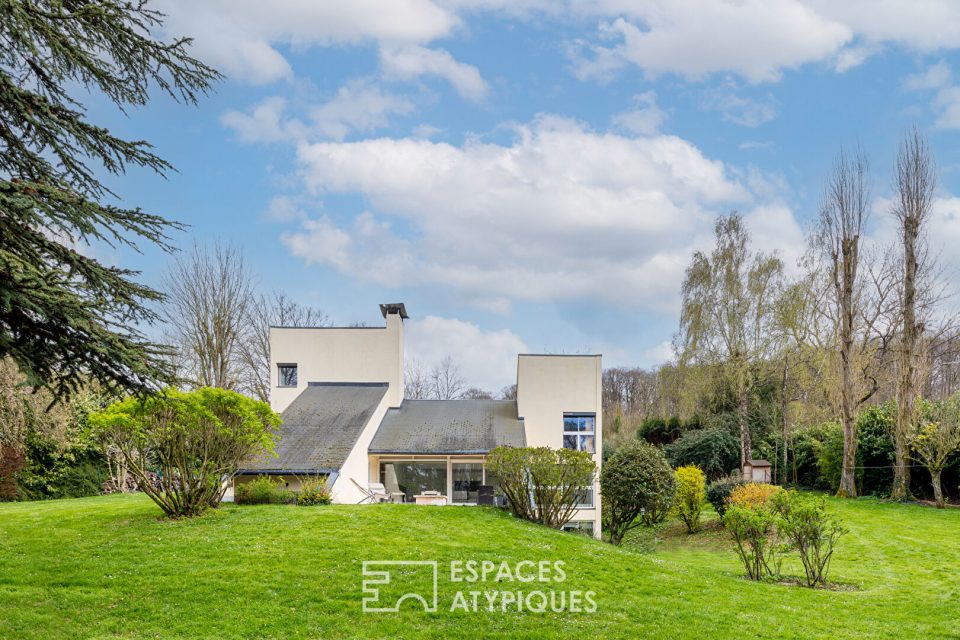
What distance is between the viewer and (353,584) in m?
9.00

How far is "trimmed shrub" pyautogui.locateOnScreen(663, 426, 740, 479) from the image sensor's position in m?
27.5

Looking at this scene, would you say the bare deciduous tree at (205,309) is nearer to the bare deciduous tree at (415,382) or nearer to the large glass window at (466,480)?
the large glass window at (466,480)

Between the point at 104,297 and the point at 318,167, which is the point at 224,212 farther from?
the point at 104,297

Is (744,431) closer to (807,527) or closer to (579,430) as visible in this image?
(579,430)

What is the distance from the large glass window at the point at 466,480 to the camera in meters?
19.3

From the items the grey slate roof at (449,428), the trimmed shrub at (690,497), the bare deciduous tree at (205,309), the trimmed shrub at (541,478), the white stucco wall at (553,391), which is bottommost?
the trimmed shrub at (690,497)

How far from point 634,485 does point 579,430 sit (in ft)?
17.7

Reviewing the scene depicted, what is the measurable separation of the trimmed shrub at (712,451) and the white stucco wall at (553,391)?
8921 millimetres

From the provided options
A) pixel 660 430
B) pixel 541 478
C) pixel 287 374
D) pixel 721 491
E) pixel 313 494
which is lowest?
pixel 721 491

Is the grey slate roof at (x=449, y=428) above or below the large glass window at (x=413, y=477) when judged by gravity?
above

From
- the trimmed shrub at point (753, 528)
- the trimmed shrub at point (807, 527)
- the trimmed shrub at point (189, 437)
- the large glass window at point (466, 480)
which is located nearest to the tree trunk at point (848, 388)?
the trimmed shrub at point (753, 528)

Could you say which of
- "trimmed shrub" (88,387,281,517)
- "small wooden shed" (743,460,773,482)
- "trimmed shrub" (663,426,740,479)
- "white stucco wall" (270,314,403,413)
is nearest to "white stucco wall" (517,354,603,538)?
Result: "white stucco wall" (270,314,403,413)

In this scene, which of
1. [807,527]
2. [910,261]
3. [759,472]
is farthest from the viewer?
[910,261]

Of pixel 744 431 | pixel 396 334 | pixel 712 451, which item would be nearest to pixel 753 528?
pixel 396 334
